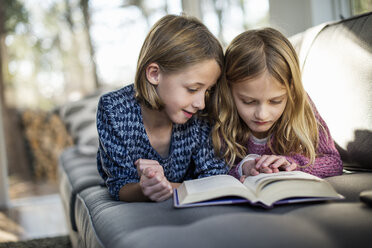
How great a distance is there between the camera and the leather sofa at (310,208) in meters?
0.86

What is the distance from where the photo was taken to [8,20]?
181 inches

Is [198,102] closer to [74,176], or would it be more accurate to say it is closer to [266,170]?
[266,170]

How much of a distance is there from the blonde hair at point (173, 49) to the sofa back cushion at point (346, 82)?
1.46 feet

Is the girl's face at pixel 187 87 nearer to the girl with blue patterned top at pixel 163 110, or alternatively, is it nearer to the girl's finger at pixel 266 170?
the girl with blue patterned top at pixel 163 110

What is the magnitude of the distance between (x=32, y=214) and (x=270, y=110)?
3.05 meters

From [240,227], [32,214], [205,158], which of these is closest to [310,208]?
[240,227]

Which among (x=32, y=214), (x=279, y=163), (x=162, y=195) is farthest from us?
(x=32, y=214)

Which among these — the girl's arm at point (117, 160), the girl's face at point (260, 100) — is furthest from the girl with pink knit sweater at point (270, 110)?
the girl's arm at point (117, 160)

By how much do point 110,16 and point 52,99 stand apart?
3.88ft

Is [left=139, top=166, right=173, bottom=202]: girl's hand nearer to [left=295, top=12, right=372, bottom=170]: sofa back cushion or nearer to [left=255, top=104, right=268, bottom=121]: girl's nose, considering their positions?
[left=255, top=104, right=268, bottom=121]: girl's nose

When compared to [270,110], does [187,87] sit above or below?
above

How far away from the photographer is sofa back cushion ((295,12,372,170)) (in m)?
1.45

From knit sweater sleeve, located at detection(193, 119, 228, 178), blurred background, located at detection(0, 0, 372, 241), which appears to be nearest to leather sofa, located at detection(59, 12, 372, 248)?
knit sweater sleeve, located at detection(193, 119, 228, 178)

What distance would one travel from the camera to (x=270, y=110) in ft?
5.02
